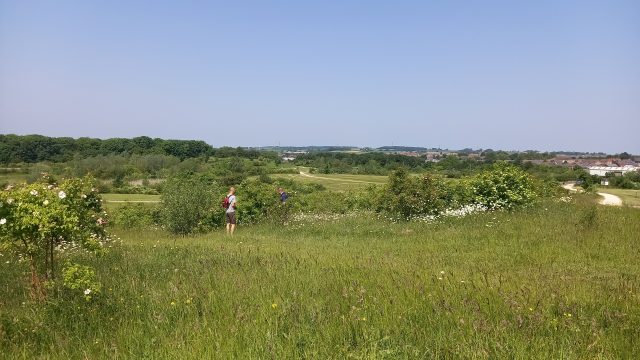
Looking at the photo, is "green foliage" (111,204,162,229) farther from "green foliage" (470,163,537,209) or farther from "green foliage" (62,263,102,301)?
"green foliage" (62,263,102,301)

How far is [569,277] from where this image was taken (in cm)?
666

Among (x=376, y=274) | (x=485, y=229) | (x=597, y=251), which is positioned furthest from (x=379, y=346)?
(x=485, y=229)

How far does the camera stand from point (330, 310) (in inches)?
183

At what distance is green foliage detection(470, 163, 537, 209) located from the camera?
53.3ft

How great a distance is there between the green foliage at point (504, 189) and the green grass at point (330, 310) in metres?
8.01

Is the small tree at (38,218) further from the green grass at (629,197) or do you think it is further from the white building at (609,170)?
the white building at (609,170)

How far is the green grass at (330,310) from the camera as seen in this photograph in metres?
3.69

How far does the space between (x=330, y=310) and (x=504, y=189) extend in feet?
44.9

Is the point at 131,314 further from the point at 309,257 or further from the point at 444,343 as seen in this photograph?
the point at 309,257

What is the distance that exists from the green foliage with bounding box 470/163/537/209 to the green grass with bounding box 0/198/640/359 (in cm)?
801

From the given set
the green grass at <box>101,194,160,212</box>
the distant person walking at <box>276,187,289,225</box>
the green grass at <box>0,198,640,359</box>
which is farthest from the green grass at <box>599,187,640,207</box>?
the green grass at <box>101,194,160,212</box>

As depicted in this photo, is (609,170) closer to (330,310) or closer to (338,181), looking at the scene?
(338,181)

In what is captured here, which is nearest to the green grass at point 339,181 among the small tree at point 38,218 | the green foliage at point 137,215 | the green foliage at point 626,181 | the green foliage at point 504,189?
the green foliage at point 137,215

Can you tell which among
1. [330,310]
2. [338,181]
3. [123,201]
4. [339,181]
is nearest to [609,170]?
[339,181]
